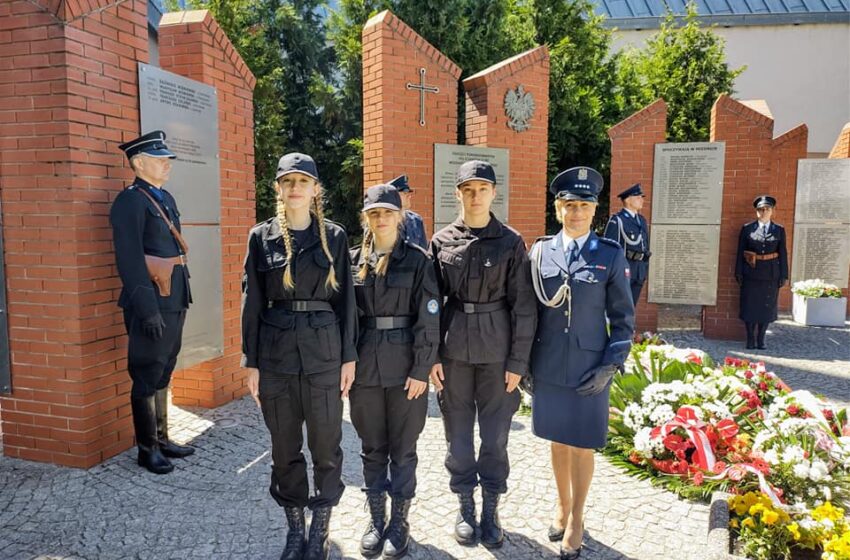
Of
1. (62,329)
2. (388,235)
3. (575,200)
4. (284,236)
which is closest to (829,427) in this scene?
(575,200)

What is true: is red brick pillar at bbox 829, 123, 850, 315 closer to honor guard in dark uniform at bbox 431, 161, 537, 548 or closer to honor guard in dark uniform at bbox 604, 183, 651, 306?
honor guard in dark uniform at bbox 604, 183, 651, 306

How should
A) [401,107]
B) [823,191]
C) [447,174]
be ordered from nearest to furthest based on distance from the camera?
[401,107] → [447,174] → [823,191]

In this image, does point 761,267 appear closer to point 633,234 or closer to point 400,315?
point 633,234

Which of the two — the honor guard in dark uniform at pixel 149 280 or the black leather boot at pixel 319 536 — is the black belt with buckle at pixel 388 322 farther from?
the honor guard in dark uniform at pixel 149 280

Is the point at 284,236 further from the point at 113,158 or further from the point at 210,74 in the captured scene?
the point at 210,74

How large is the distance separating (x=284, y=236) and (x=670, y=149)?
23.6 ft

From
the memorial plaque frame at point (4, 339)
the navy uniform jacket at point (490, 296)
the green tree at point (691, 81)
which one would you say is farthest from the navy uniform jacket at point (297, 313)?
the green tree at point (691, 81)

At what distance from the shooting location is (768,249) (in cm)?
809

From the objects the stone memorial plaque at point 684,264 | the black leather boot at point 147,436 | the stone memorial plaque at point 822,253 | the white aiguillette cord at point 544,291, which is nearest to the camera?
the white aiguillette cord at point 544,291

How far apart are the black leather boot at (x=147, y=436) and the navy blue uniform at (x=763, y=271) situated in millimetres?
7441

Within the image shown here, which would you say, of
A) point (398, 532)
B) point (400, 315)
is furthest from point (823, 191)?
point (398, 532)

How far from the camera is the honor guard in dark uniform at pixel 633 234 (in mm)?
7500

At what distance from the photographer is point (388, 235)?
3.02m

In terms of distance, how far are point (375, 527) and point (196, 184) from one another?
3.13 metres
